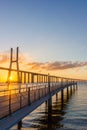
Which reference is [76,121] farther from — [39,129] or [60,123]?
[39,129]

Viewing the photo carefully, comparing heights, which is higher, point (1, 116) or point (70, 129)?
point (1, 116)

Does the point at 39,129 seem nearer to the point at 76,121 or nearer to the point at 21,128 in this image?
the point at 21,128

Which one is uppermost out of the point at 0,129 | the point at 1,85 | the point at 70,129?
the point at 1,85

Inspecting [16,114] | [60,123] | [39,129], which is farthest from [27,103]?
[60,123]

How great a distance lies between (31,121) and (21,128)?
5.34 m

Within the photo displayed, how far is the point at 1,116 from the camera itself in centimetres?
1512

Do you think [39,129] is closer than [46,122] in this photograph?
Yes

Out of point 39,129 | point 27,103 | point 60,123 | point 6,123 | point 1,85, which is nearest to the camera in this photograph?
point 6,123

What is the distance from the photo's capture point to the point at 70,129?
31.6 m

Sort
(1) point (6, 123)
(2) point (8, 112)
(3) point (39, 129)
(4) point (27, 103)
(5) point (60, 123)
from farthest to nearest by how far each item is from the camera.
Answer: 1. (5) point (60, 123)
2. (3) point (39, 129)
3. (4) point (27, 103)
4. (2) point (8, 112)
5. (1) point (6, 123)

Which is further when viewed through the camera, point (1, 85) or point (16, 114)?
point (1, 85)

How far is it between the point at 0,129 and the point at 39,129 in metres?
17.3

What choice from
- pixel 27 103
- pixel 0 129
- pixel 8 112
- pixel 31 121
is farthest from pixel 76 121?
pixel 0 129

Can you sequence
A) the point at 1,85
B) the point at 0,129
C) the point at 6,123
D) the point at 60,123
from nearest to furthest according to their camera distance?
1. the point at 0,129
2. the point at 6,123
3. the point at 1,85
4. the point at 60,123
